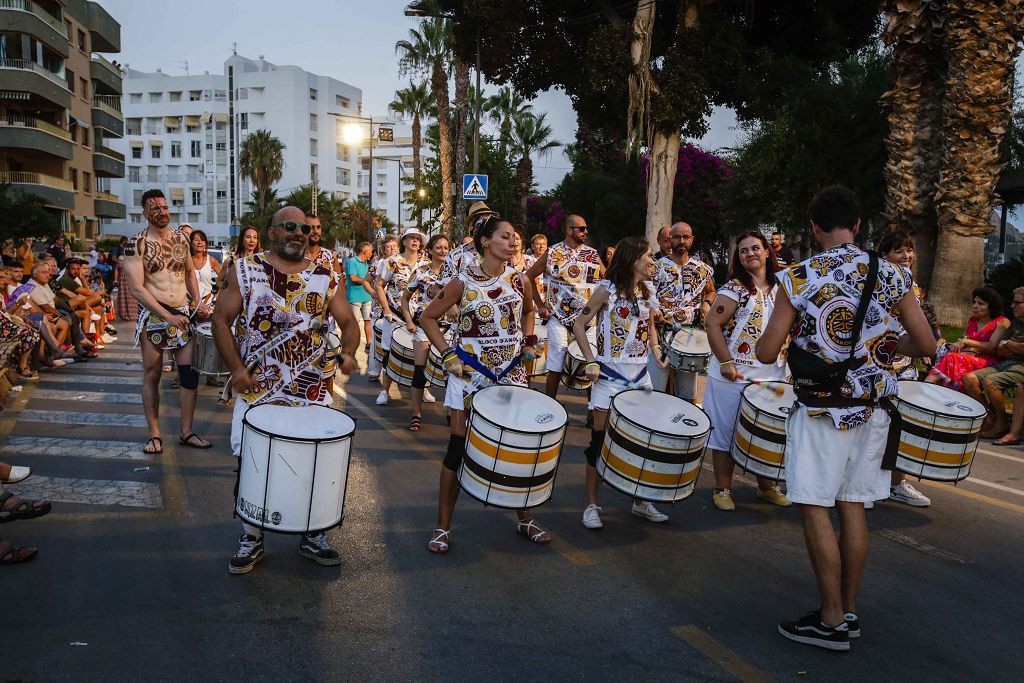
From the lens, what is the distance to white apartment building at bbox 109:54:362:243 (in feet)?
323

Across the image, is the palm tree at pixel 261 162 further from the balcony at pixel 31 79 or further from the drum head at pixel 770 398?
the drum head at pixel 770 398

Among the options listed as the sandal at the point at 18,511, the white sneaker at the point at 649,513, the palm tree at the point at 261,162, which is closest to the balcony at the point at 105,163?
the palm tree at the point at 261,162

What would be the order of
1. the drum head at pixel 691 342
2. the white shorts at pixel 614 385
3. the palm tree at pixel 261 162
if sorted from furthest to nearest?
the palm tree at pixel 261 162, the drum head at pixel 691 342, the white shorts at pixel 614 385

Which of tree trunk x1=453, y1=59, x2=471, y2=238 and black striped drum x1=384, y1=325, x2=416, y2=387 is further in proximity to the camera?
tree trunk x1=453, y1=59, x2=471, y2=238

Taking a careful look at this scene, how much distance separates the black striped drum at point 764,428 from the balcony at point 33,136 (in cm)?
4441

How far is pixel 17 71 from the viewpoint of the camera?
134 feet

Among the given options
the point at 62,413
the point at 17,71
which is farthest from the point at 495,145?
the point at 62,413

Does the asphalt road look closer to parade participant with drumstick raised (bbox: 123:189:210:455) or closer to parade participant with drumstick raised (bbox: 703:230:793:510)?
parade participant with drumstick raised (bbox: 703:230:793:510)

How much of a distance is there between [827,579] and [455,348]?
257 cm

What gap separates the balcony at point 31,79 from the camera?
1598 inches

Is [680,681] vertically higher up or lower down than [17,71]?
lower down

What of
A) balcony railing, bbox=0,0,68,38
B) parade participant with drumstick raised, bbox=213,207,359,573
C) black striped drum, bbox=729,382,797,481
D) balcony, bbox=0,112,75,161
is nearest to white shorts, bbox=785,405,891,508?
black striped drum, bbox=729,382,797,481

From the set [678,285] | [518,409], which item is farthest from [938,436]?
[678,285]

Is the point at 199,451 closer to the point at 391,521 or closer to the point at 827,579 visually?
the point at 391,521
